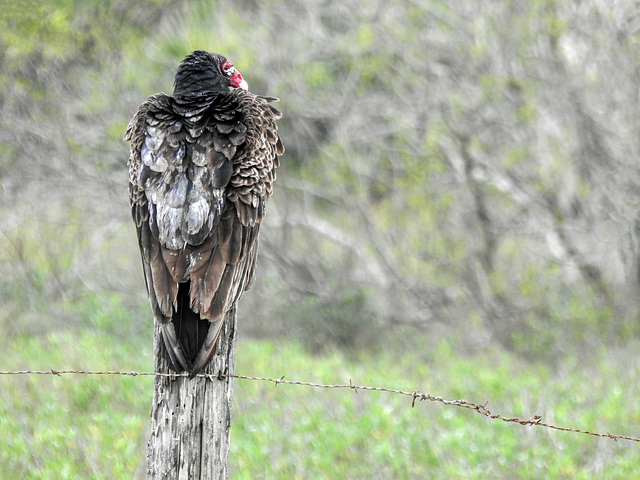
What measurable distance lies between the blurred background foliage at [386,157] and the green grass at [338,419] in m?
1.04

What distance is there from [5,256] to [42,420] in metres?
3.87

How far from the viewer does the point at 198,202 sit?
3.25 metres

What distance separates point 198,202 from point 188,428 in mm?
855

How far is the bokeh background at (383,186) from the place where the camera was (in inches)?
295

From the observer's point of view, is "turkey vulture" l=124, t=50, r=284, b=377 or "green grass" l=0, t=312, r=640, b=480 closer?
"turkey vulture" l=124, t=50, r=284, b=377

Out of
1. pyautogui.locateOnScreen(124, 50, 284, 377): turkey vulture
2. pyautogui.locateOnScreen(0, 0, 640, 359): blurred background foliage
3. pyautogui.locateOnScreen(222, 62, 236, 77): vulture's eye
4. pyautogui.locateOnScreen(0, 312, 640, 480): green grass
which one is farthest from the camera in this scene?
pyautogui.locateOnScreen(0, 0, 640, 359): blurred background foliage

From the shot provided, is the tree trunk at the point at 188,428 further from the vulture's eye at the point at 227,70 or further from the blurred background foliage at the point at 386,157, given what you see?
the blurred background foliage at the point at 386,157

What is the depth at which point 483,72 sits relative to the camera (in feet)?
Result: 26.5

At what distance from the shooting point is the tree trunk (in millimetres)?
2871

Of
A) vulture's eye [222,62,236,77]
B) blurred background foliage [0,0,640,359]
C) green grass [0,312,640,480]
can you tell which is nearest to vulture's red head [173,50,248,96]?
vulture's eye [222,62,236,77]

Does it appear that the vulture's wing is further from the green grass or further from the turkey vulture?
the green grass

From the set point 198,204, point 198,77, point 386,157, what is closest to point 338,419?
point 198,77

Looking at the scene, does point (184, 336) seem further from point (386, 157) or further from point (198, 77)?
point (386, 157)

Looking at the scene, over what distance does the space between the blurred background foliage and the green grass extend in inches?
40.8
